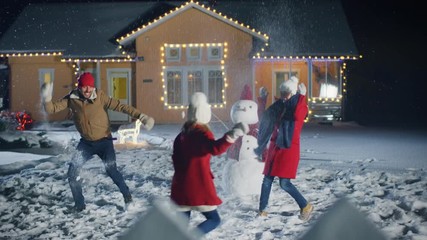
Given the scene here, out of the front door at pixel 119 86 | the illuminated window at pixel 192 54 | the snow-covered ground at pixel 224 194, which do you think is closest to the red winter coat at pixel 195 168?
the snow-covered ground at pixel 224 194

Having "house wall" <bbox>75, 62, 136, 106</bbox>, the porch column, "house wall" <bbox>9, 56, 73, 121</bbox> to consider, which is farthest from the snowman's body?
"house wall" <bbox>9, 56, 73, 121</bbox>

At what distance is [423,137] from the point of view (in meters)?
17.1

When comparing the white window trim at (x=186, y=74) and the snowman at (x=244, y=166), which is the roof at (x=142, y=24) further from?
the snowman at (x=244, y=166)

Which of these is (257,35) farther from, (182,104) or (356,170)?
(356,170)

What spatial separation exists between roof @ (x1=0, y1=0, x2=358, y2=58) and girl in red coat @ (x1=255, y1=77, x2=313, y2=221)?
15.3 metres

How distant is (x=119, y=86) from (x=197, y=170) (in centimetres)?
1907

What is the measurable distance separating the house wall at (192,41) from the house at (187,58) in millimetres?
42

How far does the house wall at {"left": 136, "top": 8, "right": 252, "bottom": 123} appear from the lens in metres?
21.3

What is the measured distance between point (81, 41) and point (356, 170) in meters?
16.9

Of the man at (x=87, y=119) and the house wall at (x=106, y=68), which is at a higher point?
the house wall at (x=106, y=68)

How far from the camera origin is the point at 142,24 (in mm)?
Answer: 23797

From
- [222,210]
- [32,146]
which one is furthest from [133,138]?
[222,210]

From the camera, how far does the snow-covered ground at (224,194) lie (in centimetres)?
596

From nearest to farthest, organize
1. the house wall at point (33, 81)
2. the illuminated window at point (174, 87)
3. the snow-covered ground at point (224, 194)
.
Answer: the snow-covered ground at point (224, 194), the illuminated window at point (174, 87), the house wall at point (33, 81)
